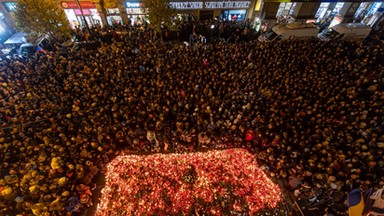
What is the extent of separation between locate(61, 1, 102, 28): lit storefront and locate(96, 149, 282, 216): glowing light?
1589 centimetres

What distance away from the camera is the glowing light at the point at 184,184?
7109 millimetres

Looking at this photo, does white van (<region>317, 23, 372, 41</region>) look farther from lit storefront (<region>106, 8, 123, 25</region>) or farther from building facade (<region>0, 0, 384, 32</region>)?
lit storefront (<region>106, 8, 123, 25</region>)

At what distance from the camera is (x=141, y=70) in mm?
11625

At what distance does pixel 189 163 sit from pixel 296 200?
13.6 feet

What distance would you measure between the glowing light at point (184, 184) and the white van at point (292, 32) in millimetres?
11172

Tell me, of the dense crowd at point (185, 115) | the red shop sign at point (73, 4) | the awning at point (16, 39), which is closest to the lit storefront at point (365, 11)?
the dense crowd at point (185, 115)

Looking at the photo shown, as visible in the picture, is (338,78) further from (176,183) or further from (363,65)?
(176,183)

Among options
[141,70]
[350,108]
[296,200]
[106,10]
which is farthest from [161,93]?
[106,10]

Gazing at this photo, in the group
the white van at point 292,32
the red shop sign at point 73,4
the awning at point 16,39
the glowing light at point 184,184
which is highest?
the red shop sign at point 73,4

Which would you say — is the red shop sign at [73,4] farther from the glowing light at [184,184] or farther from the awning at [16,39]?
the glowing light at [184,184]

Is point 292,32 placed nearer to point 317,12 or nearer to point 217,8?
point 217,8

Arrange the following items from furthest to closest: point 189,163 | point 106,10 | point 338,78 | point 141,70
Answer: point 106,10, point 141,70, point 338,78, point 189,163

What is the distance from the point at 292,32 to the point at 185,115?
1234 centimetres

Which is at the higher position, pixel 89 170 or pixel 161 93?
pixel 161 93
